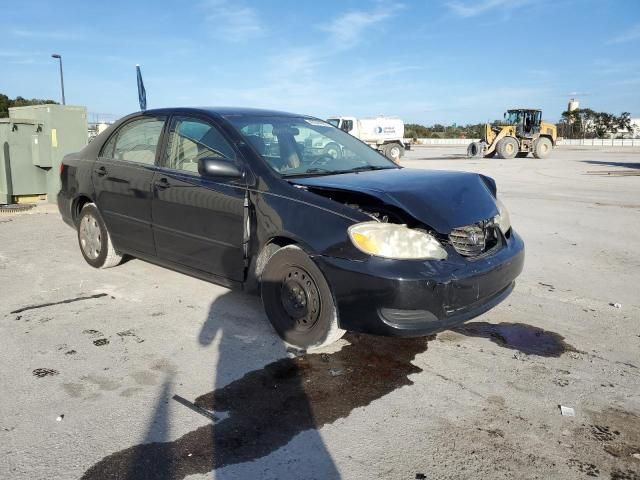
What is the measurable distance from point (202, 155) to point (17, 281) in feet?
8.20

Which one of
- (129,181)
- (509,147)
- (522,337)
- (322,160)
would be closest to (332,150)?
(322,160)

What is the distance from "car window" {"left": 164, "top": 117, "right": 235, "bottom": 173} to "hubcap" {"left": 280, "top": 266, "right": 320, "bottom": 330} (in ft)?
3.47

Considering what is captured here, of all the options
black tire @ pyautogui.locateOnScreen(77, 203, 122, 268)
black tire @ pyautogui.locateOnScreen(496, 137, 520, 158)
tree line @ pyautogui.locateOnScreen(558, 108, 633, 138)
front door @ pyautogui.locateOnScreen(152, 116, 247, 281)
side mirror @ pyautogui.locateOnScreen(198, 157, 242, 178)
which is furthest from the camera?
tree line @ pyautogui.locateOnScreen(558, 108, 633, 138)

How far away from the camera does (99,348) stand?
3.57 m

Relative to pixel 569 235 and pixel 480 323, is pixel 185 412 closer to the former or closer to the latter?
pixel 480 323

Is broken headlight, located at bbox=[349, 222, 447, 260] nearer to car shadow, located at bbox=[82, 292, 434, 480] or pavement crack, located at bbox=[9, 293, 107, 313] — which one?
car shadow, located at bbox=[82, 292, 434, 480]

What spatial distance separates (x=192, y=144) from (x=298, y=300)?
66.0 inches

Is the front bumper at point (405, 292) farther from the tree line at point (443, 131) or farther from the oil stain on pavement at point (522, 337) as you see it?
the tree line at point (443, 131)

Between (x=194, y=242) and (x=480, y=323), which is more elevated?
(x=194, y=242)

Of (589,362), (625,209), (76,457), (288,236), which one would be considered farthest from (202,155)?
(625,209)

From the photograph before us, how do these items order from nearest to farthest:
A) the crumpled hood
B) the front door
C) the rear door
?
the crumpled hood → the front door → the rear door

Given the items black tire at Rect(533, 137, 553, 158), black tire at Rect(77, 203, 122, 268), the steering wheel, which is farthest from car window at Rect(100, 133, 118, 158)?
black tire at Rect(533, 137, 553, 158)

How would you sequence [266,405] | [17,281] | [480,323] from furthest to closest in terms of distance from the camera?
→ [17,281] < [480,323] < [266,405]

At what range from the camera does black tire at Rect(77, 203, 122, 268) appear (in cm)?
523
